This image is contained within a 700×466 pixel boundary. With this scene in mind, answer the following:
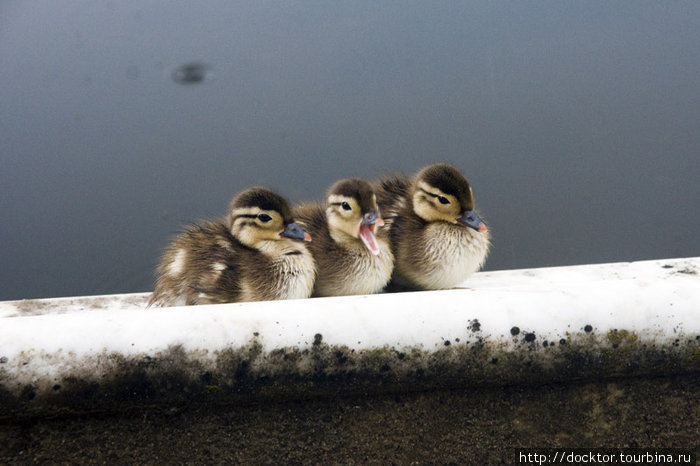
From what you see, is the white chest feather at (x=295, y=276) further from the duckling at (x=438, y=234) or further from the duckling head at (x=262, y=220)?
the duckling at (x=438, y=234)

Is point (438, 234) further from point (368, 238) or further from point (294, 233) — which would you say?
point (294, 233)

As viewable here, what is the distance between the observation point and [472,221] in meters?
2.74

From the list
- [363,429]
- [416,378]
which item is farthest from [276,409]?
[416,378]

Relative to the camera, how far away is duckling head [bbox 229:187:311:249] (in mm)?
2523

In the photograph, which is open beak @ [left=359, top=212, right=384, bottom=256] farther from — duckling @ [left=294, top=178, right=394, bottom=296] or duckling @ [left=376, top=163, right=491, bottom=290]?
duckling @ [left=376, top=163, right=491, bottom=290]

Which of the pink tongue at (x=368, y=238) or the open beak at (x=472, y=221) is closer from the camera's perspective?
the pink tongue at (x=368, y=238)

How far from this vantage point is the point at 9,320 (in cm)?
168

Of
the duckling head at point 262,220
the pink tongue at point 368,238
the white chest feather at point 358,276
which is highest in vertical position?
the duckling head at point 262,220

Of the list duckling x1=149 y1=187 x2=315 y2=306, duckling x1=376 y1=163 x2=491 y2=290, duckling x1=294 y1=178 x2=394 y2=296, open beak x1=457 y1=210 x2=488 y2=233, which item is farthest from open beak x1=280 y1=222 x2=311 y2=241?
open beak x1=457 y1=210 x2=488 y2=233

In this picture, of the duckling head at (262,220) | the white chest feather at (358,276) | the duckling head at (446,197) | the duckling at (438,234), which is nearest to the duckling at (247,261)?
the duckling head at (262,220)

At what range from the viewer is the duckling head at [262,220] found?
2523 millimetres

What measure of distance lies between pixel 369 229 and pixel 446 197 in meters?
0.36

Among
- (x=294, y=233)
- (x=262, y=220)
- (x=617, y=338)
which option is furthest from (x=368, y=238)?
(x=617, y=338)

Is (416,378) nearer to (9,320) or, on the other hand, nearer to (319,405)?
(319,405)
